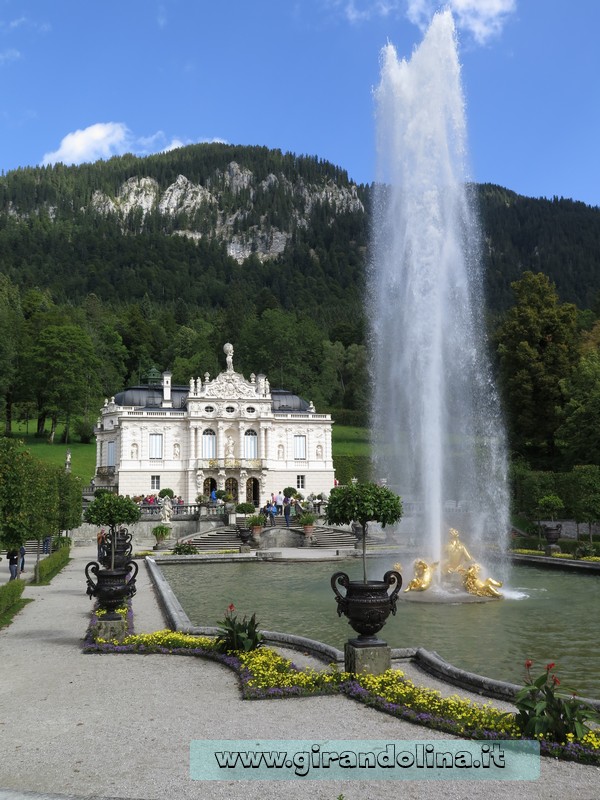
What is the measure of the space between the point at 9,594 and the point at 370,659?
1037 centimetres

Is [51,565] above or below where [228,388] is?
below

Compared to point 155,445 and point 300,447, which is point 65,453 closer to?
point 155,445

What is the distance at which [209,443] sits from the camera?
60.0 m

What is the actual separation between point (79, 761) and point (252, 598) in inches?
533

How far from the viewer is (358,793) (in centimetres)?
635

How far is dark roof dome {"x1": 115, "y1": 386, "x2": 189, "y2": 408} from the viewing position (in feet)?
206

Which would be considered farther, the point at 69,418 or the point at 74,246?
the point at 74,246

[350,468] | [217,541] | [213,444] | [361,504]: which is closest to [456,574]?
[361,504]

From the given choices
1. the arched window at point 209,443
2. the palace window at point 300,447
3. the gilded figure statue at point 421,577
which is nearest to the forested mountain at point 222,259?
the palace window at point 300,447

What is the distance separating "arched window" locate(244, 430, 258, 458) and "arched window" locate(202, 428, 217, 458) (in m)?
2.69

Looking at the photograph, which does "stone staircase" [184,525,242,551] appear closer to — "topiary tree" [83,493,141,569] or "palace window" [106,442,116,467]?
"topiary tree" [83,493,141,569]

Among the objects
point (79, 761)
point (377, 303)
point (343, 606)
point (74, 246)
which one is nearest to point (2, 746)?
point (79, 761)

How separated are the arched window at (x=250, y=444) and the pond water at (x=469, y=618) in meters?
33.5

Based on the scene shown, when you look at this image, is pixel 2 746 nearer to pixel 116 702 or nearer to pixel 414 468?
pixel 116 702
